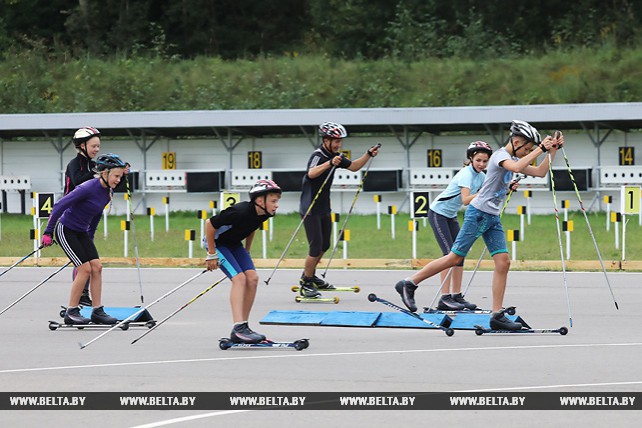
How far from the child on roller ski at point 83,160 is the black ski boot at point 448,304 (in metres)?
3.94

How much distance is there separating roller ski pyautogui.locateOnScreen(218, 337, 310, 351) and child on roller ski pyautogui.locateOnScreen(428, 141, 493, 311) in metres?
2.85

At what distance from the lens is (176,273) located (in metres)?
19.6

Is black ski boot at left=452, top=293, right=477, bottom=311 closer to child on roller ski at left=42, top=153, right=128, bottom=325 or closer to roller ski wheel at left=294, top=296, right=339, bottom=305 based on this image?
roller ski wheel at left=294, top=296, right=339, bottom=305

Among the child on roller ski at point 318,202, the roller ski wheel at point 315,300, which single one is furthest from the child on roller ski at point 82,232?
the child on roller ski at point 318,202

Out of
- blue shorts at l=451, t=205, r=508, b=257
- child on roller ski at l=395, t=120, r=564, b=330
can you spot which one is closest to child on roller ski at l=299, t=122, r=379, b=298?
child on roller ski at l=395, t=120, r=564, b=330

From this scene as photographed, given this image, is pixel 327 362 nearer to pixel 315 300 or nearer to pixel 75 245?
pixel 75 245

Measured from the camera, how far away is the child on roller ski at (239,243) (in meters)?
10.9

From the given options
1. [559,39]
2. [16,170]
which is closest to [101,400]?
[16,170]

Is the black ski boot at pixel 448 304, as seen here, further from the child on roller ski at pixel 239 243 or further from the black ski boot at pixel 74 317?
the black ski boot at pixel 74 317

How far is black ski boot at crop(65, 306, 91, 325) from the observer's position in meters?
12.6
